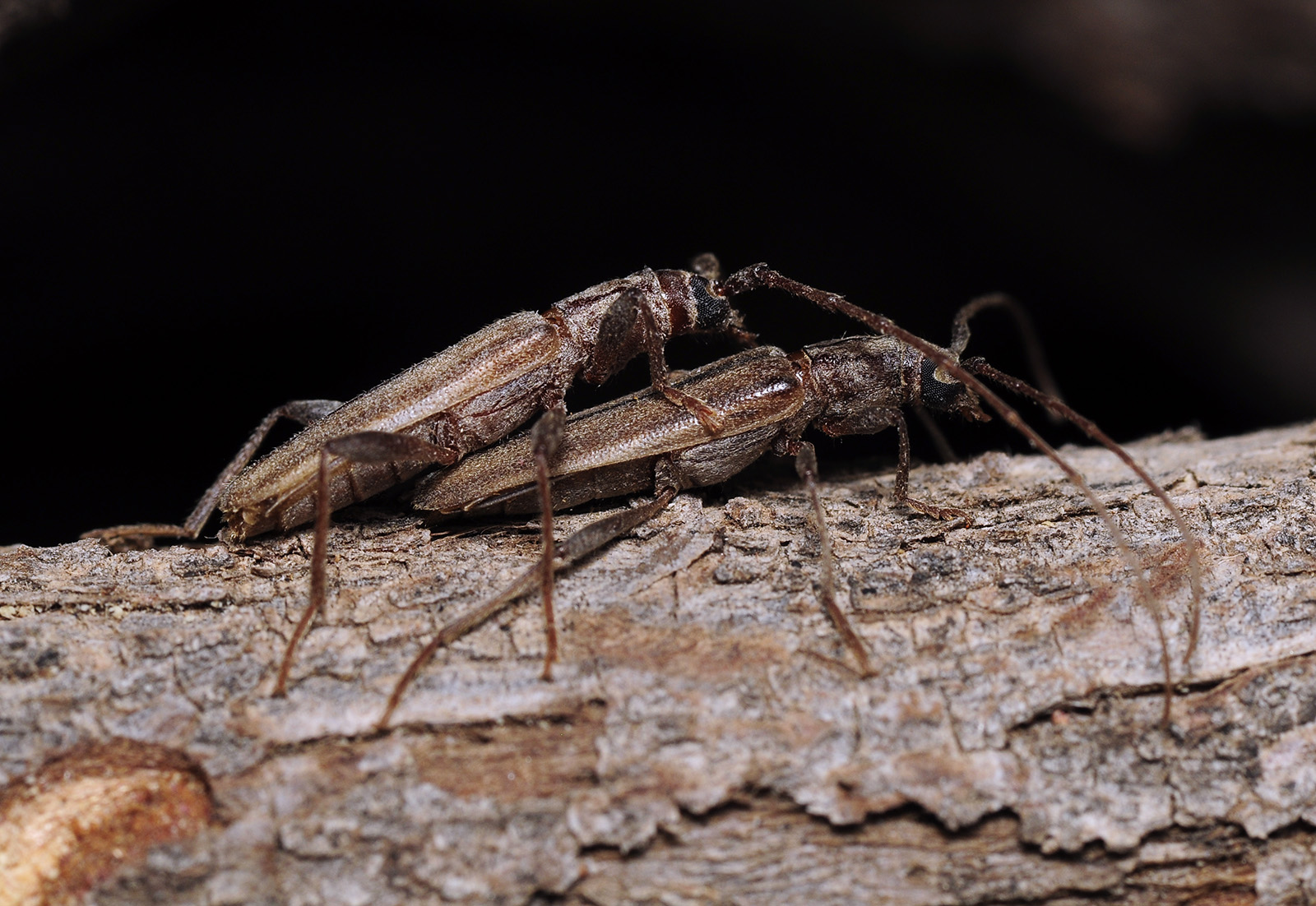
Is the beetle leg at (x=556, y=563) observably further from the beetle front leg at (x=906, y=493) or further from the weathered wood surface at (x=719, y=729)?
the beetle front leg at (x=906, y=493)

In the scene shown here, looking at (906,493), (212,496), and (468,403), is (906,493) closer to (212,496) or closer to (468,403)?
(468,403)

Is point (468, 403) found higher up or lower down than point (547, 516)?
higher up

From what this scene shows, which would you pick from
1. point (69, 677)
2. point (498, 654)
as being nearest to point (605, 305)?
point (498, 654)

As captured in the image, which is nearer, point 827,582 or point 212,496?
point 827,582

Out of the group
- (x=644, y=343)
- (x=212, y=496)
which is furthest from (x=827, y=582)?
(x=212, y=496)

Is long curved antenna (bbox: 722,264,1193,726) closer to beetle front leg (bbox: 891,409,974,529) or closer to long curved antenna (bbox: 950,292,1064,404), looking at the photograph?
beetle front leg (bbox: 891,409,974,529)

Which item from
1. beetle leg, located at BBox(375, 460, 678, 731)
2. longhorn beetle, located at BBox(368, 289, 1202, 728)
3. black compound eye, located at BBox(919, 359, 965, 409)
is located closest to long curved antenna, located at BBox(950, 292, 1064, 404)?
longhorn beetle, located at BBox(368, 289, 1202, 728)

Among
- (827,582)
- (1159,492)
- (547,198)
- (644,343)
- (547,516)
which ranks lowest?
(827,582)
